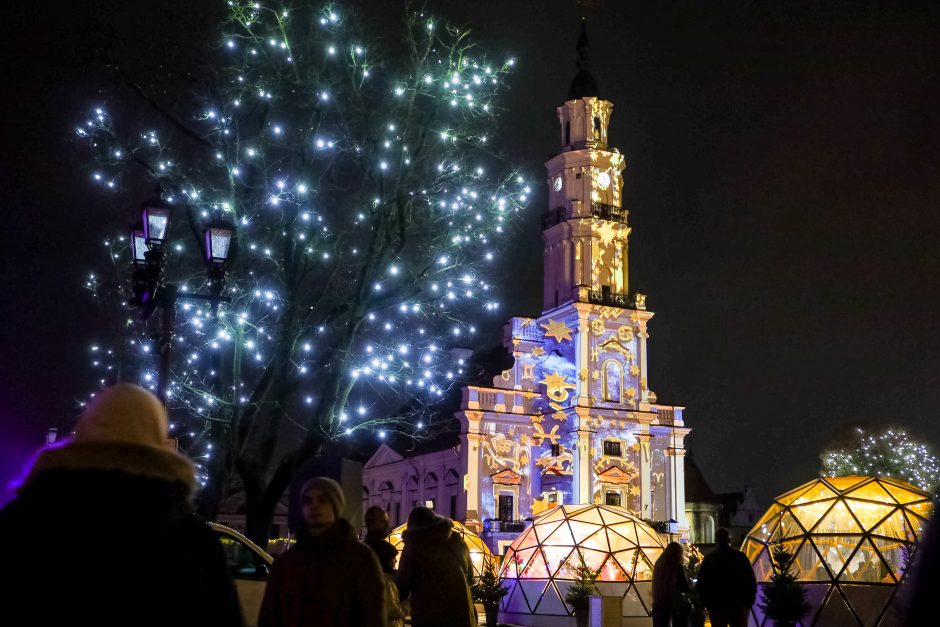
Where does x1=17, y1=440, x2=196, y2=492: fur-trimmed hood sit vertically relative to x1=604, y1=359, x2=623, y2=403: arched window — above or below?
below

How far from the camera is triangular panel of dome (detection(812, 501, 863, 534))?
61.9 ft

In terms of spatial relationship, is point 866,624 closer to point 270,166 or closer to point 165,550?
point 270,166

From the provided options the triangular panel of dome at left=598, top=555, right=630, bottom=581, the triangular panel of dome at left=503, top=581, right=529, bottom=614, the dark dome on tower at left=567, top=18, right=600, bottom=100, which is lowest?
the triangular panel of dome at left=503, top=581, right=529, bottom=614

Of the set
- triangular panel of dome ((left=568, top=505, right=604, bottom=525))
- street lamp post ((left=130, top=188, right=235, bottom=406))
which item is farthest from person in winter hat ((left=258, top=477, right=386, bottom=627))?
triangular panel of dome ((left=568, top=505, right=604, bottom=525))

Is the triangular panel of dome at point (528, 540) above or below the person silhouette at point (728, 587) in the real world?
above

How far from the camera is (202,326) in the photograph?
771 inches

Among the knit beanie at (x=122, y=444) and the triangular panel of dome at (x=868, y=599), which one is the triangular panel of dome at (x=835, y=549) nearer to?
the triangular panel of dome at (x=868, y=599)

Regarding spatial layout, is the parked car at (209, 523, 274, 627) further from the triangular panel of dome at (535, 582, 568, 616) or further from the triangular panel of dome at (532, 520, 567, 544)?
the triangular panel of dome at (532, 520, 567, 544)

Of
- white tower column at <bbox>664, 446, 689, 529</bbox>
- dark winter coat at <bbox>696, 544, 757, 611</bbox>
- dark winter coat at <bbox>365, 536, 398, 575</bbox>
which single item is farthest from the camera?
white tower column at <bbox>664, 446, 689, 529</bbox>

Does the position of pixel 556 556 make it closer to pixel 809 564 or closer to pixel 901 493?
pixel 809 564

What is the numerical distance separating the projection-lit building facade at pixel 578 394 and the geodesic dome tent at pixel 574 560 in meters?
22.2

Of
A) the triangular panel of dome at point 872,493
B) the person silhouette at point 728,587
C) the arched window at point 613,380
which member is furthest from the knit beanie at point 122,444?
the arched window at point 613,380

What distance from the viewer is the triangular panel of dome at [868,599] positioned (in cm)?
1775

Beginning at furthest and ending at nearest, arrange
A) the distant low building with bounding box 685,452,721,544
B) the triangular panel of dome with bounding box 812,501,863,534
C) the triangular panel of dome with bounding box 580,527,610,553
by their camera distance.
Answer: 1. the distant low building with bounding box 685,452,721,544
2. the triangular panel of dome with bounding box 580,527,610,553
3. the triangular panel of dome with bounding box 812,501,863,534
